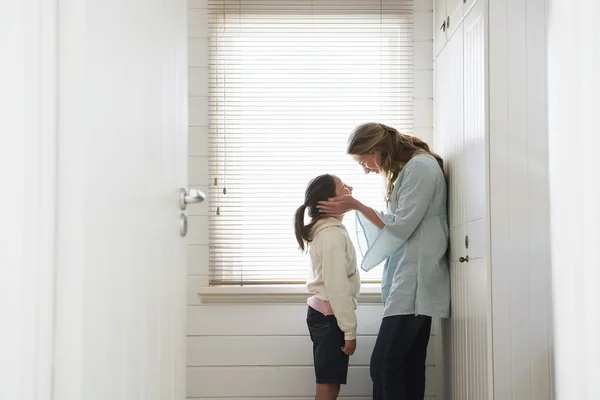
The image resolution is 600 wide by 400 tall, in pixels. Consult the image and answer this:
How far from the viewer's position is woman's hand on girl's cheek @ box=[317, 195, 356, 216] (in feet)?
10.7

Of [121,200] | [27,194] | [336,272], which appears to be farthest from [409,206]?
[27,194]

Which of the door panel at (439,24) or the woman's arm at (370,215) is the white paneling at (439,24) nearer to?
the door panel at (439,24)

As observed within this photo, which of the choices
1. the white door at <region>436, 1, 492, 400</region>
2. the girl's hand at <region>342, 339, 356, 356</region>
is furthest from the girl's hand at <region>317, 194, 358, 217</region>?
the girl's hand at <region>342, 339, 356, 356</region>

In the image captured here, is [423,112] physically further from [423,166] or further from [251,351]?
[251,351]

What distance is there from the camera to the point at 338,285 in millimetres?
3141

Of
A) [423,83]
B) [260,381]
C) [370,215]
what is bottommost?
[260,381]

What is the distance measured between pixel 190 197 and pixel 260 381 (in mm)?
1859

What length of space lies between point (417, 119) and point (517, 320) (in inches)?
56.1

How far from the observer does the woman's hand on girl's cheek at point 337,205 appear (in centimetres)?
326

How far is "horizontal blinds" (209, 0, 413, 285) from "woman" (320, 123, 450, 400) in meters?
0.52

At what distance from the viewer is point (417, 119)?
12.2 ft

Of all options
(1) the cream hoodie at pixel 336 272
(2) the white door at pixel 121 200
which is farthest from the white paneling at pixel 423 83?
(2) the white door at pixel 121 200

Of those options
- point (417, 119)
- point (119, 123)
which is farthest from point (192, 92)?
point (119, 123)

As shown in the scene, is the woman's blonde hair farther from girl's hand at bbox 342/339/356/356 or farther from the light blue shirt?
girl's hand at bbox 342/339/356/356
